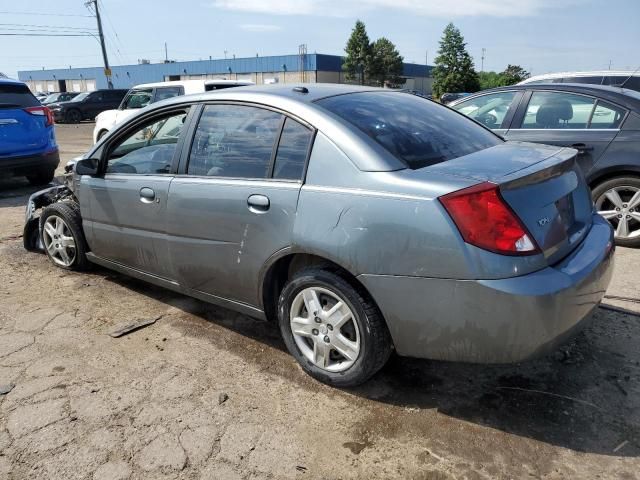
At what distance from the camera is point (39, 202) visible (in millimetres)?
5133

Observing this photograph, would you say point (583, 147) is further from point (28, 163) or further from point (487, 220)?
point (28, 163)

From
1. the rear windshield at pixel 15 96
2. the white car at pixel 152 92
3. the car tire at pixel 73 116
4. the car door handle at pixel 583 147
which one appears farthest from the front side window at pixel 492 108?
the car tire at pixel 73 116

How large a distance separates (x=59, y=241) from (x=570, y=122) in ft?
16.7

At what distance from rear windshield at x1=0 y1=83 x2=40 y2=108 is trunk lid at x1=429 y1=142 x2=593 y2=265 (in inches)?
307

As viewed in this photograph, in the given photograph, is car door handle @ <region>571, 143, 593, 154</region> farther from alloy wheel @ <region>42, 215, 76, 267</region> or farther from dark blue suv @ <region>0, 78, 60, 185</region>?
dark blue suv @ <region>0, 78, 60, 185</region>

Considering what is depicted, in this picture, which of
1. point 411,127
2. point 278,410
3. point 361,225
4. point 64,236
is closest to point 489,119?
point 411,127

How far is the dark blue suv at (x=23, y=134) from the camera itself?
7977 mm

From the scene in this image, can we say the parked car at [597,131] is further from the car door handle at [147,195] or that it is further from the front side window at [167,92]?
the front side window at [167,92]

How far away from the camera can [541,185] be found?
8.16 ft

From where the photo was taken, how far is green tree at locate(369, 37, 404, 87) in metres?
68.5

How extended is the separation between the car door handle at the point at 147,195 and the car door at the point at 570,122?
3.76 metres

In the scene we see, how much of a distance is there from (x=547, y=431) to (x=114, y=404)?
216 cm

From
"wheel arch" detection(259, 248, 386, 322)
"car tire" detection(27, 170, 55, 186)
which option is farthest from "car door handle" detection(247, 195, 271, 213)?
"car tire" detection(27, 170, 55, 186)

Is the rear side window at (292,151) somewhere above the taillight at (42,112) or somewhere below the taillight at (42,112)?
above
